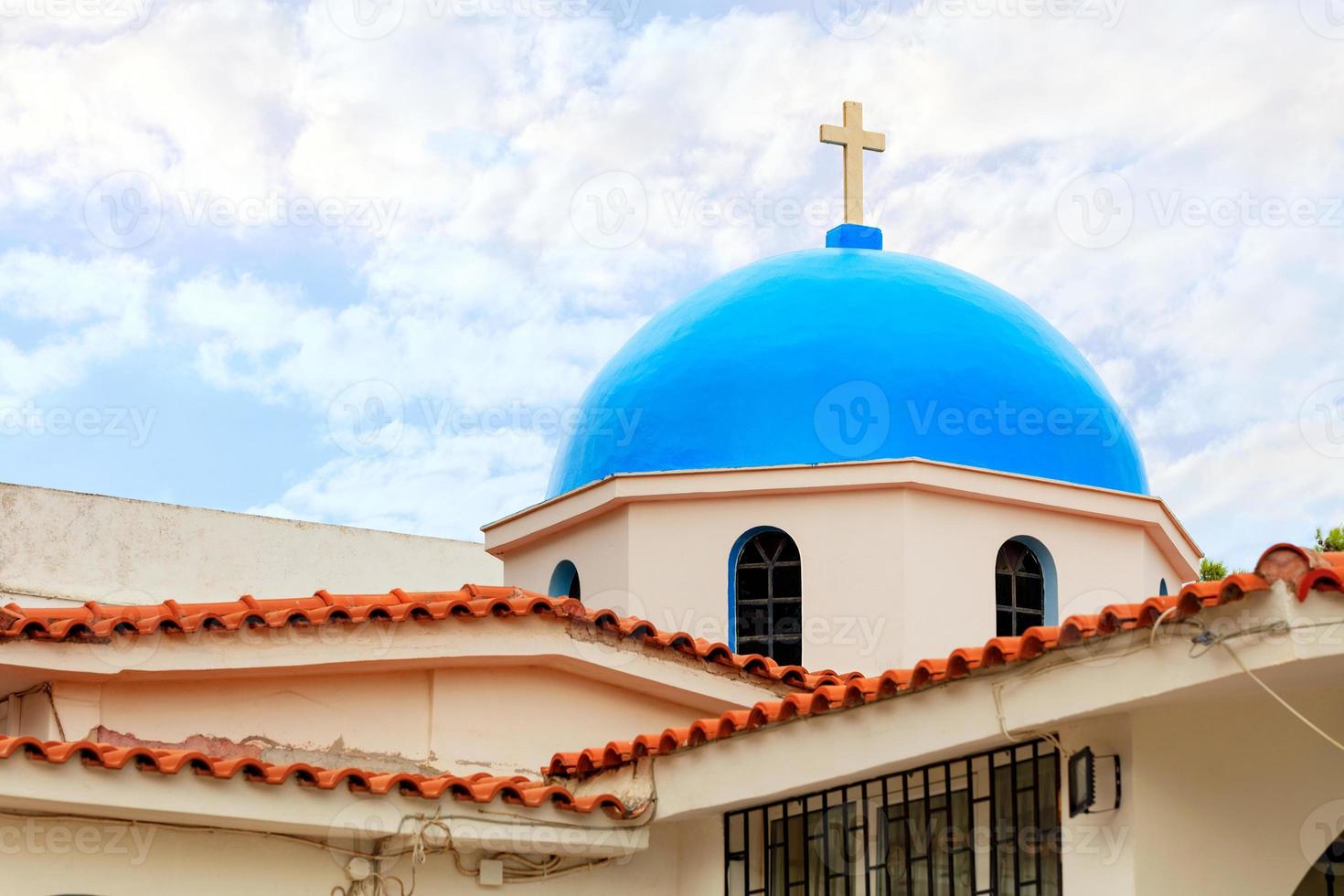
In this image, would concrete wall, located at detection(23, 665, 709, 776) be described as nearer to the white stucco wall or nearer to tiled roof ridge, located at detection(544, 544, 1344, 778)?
tiled roof ridge, located at detection(544, 544, 1344, 778)

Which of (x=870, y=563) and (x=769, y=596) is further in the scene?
(x=769, y=596)

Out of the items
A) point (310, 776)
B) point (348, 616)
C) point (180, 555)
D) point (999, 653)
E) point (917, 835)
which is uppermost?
point (180, 555)

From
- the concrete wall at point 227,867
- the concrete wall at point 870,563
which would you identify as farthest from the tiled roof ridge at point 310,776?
the concrete wall at point 870,563

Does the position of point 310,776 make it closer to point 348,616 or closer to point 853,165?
point 348,616

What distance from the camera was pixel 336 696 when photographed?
10.9 m

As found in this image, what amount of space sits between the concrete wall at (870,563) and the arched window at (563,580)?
26.8 inches

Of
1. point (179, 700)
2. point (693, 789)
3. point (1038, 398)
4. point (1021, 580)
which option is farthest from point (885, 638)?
point (179, 700)

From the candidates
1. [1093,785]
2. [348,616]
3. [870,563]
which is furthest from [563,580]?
[1093,785]

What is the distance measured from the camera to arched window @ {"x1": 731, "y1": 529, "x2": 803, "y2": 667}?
1379cm

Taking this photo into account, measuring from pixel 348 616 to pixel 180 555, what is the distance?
480 inches

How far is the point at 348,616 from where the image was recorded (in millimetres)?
10617

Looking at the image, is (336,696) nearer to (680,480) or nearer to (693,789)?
(693,789)

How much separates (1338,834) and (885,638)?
575 centimetres

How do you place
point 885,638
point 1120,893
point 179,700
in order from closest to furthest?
point 1120,893 < point 179,700 < point 885,638
